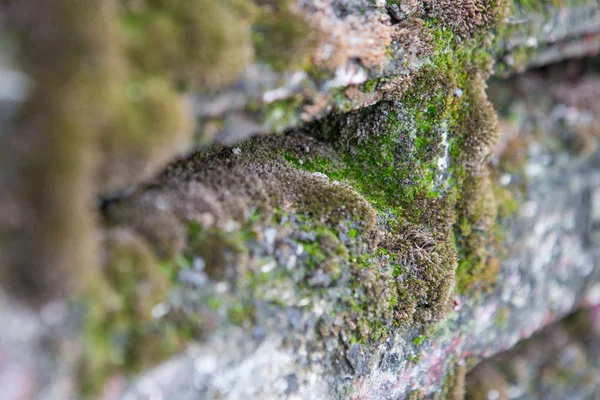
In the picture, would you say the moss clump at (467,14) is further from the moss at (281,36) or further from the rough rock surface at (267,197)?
the moss at (281,36)

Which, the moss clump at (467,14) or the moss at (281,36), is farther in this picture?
the moss clump at (467,14)

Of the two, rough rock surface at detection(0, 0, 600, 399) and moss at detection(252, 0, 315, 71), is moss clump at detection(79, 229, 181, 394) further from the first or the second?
moss at detection(252, 0, 315, 71)

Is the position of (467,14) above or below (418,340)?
above

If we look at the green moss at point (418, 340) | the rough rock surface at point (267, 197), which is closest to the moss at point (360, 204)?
the rough rock surface at point (267, 197)

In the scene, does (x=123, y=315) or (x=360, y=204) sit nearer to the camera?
(x=123, y=315)

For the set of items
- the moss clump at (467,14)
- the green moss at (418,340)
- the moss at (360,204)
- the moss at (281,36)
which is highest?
the moss at (281,36)

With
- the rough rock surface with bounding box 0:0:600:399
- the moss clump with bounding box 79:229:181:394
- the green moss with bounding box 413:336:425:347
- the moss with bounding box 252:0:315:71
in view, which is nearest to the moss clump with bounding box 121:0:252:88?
the rough rock surface with bounding box 0:0:600:399

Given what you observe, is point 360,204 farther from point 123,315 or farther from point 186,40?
point 123,315

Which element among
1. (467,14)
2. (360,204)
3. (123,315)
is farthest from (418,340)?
(467,14)

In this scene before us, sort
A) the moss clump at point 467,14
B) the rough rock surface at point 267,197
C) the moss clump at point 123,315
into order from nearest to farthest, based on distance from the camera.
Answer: the rough rock surface at point 267,197 < the moss clump at point 123,315 < the moss clump at point 467,14

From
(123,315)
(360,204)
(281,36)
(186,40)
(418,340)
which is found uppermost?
(186,40)
